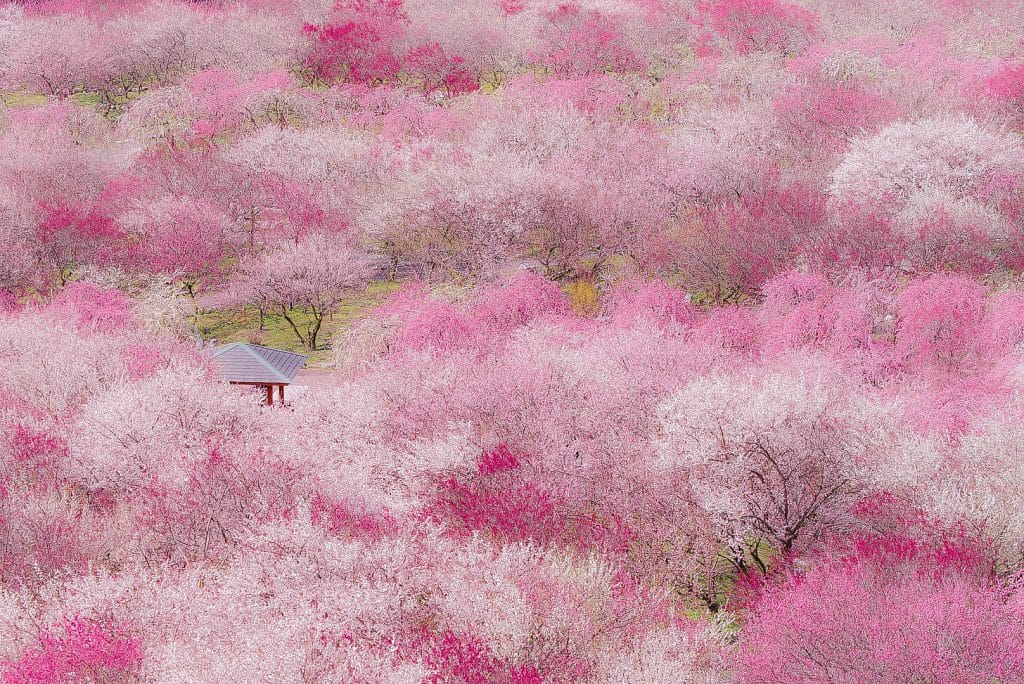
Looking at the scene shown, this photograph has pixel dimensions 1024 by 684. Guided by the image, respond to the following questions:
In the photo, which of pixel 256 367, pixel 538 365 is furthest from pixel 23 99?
pixel 538 365

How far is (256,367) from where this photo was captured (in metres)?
28.6

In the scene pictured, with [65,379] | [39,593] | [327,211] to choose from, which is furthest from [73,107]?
[39,593]

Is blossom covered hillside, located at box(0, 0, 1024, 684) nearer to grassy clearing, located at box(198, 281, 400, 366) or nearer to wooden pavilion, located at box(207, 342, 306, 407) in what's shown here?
grassy clearing, located at box(198, 281, 400, 366)

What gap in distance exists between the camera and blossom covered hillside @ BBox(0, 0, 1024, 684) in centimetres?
1694

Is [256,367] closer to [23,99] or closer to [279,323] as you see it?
[279,323]

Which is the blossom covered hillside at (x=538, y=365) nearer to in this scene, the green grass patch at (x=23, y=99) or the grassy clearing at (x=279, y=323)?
the grassy clearing at (x=279, y=323)

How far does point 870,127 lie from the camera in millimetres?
47906

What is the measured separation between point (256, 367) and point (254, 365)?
12 centimetres

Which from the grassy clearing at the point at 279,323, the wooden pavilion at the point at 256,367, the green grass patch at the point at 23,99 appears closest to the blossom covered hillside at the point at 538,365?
the grassy clearing at the point at 279,323

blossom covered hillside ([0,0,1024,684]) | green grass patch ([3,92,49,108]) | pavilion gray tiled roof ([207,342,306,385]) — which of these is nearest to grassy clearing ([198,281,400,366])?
blossom covered hillside ([0,0,1024,684])

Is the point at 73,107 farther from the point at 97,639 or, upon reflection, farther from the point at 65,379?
the point at 97,639

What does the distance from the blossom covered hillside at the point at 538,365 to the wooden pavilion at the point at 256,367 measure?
555 mm

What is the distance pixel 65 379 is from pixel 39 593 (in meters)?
10.9

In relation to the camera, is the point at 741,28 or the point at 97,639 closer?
the point at 97,639
